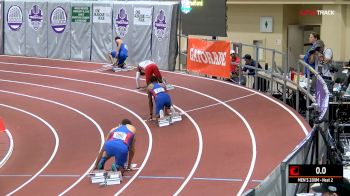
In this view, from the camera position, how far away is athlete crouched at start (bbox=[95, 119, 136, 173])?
45.2 ft

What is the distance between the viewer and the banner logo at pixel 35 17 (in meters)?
30.4

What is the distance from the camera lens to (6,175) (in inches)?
598

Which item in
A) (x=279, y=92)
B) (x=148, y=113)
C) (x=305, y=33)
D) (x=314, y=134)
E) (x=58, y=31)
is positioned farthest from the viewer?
(x=305, y=33)

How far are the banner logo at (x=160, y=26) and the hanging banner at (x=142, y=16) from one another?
1.26ft

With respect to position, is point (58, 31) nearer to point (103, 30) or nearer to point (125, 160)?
point (103, 30)

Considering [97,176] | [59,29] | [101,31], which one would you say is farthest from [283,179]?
[59,29]

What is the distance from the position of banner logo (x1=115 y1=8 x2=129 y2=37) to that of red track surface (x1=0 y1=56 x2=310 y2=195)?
224 centimetres

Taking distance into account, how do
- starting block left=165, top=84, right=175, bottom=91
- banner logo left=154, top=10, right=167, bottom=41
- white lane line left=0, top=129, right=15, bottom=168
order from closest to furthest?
1. white lane line left=0, top=129, right=15, bottom=168
2. starting block left=165, top=84, right=175, bottom=91
3. banner logo left=154, top=10, right=167, bottom=41

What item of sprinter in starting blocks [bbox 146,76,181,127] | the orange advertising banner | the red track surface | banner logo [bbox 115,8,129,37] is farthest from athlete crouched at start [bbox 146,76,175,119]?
banner logo [bbox 115,8,129,37]

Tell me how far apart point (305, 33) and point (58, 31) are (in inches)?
432

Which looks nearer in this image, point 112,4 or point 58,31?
point 112,4

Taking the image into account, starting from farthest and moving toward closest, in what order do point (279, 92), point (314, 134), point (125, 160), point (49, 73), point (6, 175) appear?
point (49, 73) → point (279, 92) → point (6, 175) → point (125, 160) → point (314, 134)

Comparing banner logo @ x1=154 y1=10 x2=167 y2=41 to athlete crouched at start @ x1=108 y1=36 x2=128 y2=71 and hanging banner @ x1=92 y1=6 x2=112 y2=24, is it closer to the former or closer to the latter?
athlete crouched at start @ x1=108 y1=36 x2=128 y2=71

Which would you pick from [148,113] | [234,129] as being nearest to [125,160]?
[234,129]
